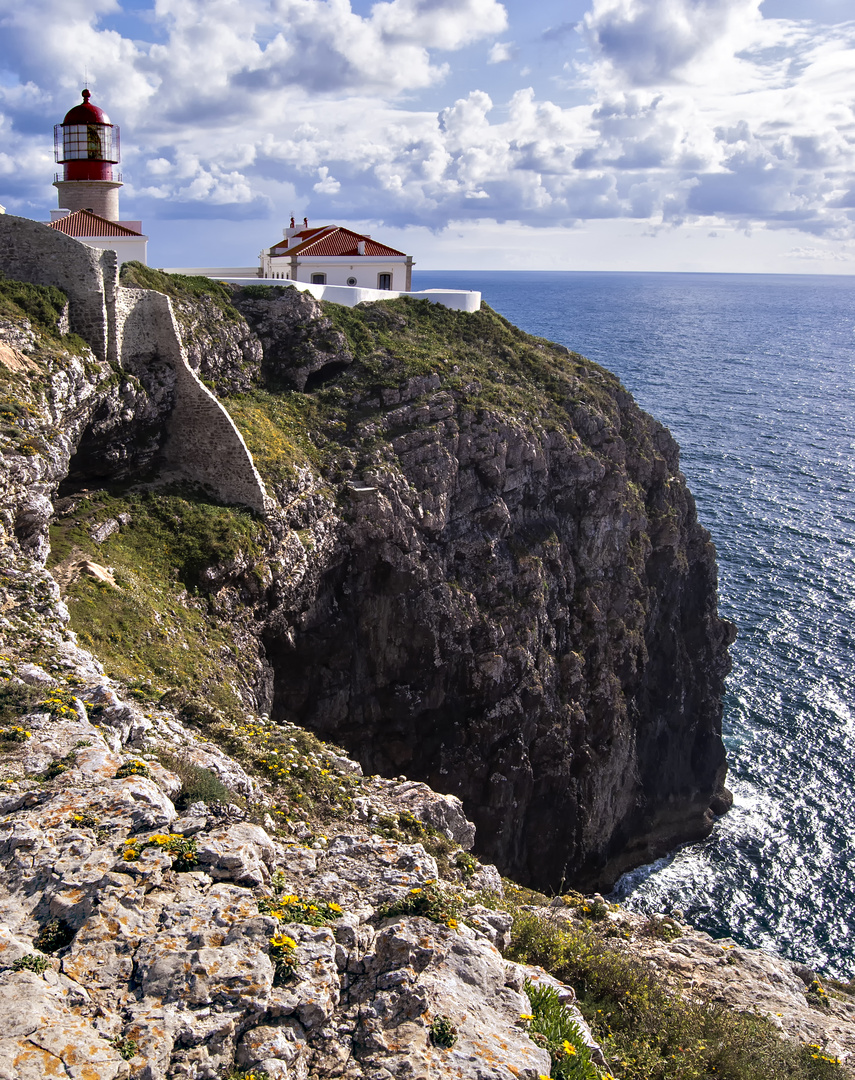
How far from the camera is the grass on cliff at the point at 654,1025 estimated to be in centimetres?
1457

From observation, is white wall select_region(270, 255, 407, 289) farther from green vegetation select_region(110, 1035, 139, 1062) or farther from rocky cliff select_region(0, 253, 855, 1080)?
green vegetation select_region(110, 1035, 139, 1062)

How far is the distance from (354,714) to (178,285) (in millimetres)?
22285

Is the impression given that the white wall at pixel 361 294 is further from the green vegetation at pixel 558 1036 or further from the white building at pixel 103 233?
the green vegetation at pixel 558 1036

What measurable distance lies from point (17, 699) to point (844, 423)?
107m

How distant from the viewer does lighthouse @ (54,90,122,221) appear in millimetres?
44219

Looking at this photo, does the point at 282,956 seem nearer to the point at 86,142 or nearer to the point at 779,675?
the point at 86,142

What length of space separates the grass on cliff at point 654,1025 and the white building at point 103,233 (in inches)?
1492

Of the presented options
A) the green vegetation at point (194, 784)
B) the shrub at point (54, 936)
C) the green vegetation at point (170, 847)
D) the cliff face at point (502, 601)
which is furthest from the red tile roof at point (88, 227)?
the shrub at point (54, 936)

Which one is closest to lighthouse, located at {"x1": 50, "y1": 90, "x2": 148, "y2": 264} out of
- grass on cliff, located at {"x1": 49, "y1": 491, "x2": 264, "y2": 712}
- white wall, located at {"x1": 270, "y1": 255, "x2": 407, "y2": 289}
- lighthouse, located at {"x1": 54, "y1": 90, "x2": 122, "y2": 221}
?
lighthouse, located at {"x1": 54, "y1": 90, "x2": 122, "y2": 221}

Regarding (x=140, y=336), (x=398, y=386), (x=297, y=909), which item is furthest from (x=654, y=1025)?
A: (x=398, y=386)

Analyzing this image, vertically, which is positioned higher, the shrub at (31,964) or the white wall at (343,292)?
the white wall at (343,292)

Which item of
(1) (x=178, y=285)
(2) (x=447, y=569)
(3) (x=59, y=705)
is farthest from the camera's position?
(1) (x=178, y=285)

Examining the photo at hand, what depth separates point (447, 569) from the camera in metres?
38.6

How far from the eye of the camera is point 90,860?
459 inches
